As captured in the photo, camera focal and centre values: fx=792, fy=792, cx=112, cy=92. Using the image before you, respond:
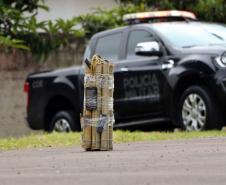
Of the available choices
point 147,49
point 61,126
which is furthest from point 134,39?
point 61,126

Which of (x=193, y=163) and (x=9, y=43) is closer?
(x=193, y=163)

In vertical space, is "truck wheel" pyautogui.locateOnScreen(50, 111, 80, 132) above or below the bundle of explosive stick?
below

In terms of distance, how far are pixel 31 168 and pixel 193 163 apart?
1.22m

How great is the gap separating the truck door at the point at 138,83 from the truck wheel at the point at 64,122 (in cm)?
86

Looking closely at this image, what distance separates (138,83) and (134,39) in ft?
2.55

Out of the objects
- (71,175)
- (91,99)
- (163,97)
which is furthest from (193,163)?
(163,97)

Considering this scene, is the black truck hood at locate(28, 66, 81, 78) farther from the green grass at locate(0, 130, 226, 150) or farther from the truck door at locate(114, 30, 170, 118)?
the green grass at locate(0, 130, 226, 150)

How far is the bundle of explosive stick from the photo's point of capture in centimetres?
757

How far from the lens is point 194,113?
1006 centimetres

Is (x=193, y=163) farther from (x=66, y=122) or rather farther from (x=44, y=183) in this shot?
(x=66, y=122)

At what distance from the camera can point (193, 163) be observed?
5.79m

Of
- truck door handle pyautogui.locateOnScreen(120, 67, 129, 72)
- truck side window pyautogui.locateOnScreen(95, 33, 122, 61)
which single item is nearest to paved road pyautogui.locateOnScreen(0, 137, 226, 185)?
truck door handle pyautogui.locateOnScreen(120, 67, 129, 72)

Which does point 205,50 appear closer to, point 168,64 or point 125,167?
point 168,64

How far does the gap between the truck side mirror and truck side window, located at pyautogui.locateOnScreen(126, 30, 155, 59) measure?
1.94 feet
